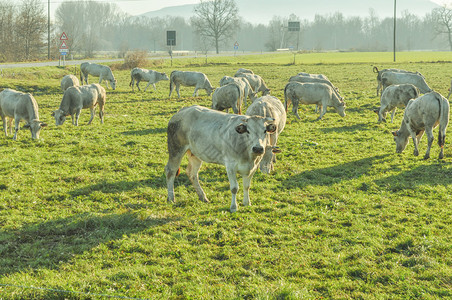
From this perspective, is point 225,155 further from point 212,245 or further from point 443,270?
point 443,270

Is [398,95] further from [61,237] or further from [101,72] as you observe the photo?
[101,72]

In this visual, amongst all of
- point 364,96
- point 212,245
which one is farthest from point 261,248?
point 364,96

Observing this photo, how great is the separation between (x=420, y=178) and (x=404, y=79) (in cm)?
1531

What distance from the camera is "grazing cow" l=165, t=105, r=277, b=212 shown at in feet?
26.4

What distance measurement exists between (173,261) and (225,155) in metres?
2.62

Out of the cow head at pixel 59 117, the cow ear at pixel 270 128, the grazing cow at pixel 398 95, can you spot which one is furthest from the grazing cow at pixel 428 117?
the cow head at pixel 59 117

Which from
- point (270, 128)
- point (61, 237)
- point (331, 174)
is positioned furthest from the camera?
point (331, 174)

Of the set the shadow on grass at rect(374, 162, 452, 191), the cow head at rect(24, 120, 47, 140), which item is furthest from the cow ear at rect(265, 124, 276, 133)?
the cow head at rect(24, 120, 47, 140)

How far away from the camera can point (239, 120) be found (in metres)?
8.52

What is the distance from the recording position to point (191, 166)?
9453mm

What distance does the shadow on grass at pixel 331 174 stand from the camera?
10734mm

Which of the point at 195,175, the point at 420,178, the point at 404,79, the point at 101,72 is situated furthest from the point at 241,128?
the point at 101,72

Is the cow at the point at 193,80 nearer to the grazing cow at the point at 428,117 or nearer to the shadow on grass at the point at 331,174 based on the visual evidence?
the grazing cow at the point at 428,117

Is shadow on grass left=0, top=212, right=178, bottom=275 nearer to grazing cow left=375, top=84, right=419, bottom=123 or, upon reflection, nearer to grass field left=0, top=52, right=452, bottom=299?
grass field left=0, top=52, right=452, bottom=299
